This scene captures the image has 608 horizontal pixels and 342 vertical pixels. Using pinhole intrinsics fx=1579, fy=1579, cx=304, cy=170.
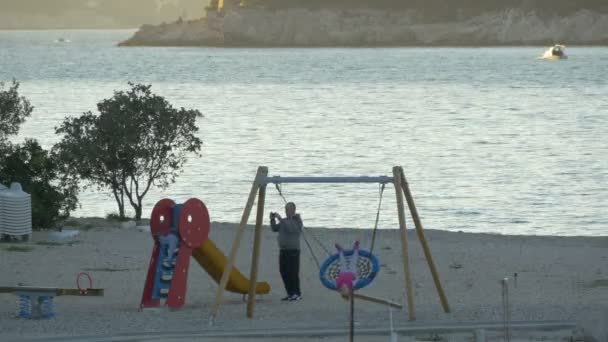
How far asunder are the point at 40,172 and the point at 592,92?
82.5 m

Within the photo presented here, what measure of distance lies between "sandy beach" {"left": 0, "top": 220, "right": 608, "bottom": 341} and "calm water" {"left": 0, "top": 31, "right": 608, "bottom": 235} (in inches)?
311

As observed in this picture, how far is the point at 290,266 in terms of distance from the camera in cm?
1895

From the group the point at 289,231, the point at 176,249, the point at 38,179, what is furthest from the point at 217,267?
the point at 38,179

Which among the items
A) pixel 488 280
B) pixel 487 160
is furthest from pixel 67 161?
pixel 487 160

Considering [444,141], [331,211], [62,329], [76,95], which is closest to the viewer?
[62,329]

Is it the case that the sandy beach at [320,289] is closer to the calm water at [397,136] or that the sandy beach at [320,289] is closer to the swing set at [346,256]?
the swing set at [346,256]

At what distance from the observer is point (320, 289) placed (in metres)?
20.5

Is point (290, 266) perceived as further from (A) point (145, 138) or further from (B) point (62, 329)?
(A) point (145, 138)

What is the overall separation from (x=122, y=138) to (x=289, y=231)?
11.7 metres

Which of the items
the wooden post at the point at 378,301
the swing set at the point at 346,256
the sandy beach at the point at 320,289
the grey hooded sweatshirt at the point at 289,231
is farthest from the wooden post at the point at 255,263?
the wooden post at the point at 378,301

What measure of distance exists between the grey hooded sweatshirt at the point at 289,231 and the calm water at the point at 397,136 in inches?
581

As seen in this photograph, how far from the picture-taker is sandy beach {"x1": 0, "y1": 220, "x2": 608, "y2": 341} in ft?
54.5

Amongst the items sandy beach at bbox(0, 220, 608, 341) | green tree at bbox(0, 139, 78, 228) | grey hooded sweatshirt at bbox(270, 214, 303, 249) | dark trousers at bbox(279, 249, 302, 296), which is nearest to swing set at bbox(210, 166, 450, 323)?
sandy beach at bbox(0, 220, 608, 341)

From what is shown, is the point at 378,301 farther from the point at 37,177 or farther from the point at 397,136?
the point at 397,136
